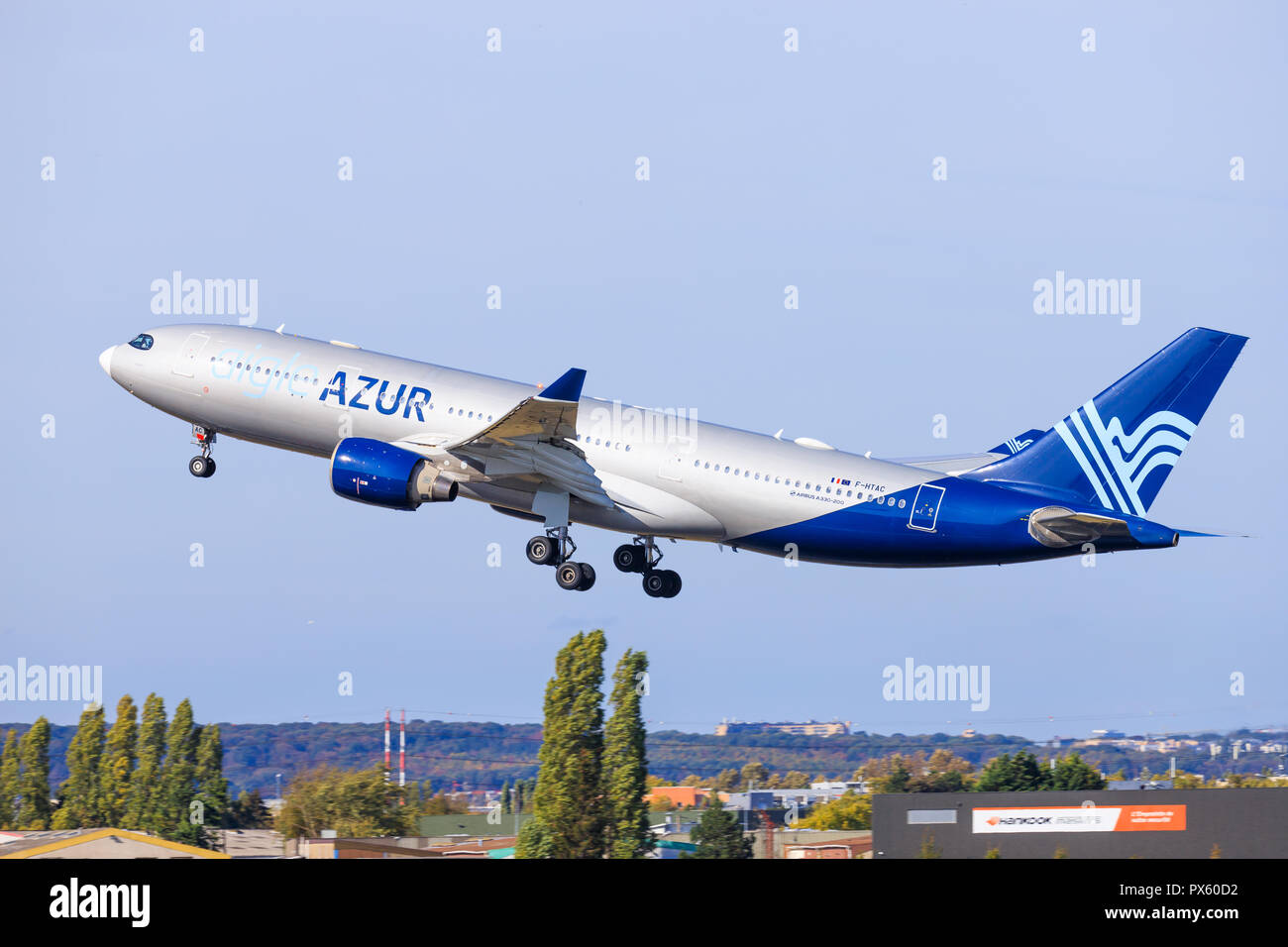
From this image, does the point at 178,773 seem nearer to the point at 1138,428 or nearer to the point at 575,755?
the point at 575,755

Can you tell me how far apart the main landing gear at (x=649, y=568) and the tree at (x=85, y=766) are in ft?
207

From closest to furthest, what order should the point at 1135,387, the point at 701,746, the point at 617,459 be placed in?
the point at 1135,387 < the point at 617,459 < the point at 701,746

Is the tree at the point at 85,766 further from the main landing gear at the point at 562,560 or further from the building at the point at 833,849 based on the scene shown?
the main landing gear at the point at 562,560

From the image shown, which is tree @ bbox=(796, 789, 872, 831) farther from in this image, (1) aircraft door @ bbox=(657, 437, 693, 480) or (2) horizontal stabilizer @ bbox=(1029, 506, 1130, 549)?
(2) horizontal stabilizer @ bbox=(1029, 506, 1130, 549)

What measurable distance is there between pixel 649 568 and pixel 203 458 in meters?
16.5

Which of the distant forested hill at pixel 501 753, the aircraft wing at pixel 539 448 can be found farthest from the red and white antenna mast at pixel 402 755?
the aircraft wing at pixel 539 448

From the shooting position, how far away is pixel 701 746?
96750mm

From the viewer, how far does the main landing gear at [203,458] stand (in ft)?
172

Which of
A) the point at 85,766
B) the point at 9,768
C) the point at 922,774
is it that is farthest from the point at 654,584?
the point at 9,768

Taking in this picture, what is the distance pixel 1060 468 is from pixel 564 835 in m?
32.0

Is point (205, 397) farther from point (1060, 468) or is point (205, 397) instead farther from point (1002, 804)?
point (1002, 804)

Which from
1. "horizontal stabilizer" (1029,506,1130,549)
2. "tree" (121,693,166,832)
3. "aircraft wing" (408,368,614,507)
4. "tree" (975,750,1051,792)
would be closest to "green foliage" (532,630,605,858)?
"aircraft wing" (408,368,614,507)

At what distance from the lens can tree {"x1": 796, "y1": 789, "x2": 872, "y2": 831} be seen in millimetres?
77200
